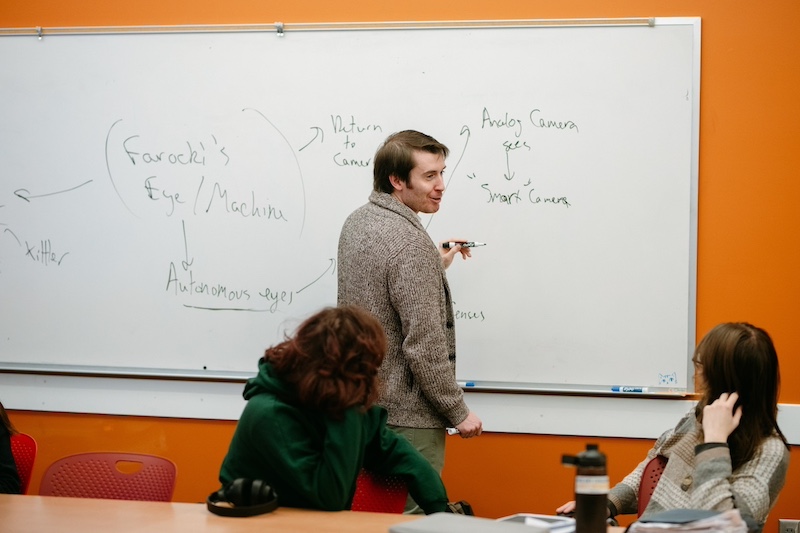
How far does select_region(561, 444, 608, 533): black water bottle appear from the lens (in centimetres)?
169

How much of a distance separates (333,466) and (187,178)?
188 centimetres

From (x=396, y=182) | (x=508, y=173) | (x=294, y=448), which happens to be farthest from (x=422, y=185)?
(x=294, y=448)

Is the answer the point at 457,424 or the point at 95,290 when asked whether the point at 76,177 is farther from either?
the point at 457,424

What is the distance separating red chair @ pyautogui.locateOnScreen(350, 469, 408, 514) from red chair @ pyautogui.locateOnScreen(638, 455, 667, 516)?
0.65 meters

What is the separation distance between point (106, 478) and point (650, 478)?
5.08 ft

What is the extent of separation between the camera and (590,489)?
1.71 m

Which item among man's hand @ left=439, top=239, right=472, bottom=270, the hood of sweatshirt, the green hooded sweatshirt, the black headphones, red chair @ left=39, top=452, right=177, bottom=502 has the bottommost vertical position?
red chair @ left=39, top=452, right=177, bottom=502

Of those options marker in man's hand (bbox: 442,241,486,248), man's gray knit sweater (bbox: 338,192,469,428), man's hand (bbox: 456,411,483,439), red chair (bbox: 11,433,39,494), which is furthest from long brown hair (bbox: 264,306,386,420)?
marker in man's hand (bbox: 442,241,486,248)

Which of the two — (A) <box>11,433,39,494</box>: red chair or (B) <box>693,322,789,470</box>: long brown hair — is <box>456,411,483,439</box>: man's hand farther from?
(A) <box>11,433,39,494</box>: red chair

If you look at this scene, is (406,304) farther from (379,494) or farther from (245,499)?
(245,499)

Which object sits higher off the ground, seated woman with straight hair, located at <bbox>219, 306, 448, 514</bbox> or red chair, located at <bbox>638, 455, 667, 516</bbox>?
seated woman with straight hair, located at <bbox>219, 306, 448, 514</bbox>

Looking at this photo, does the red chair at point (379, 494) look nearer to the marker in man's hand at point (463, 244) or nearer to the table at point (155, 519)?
the table at point (155, 519)

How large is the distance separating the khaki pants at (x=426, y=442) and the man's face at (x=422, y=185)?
737mm

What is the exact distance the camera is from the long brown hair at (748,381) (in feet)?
6.84
